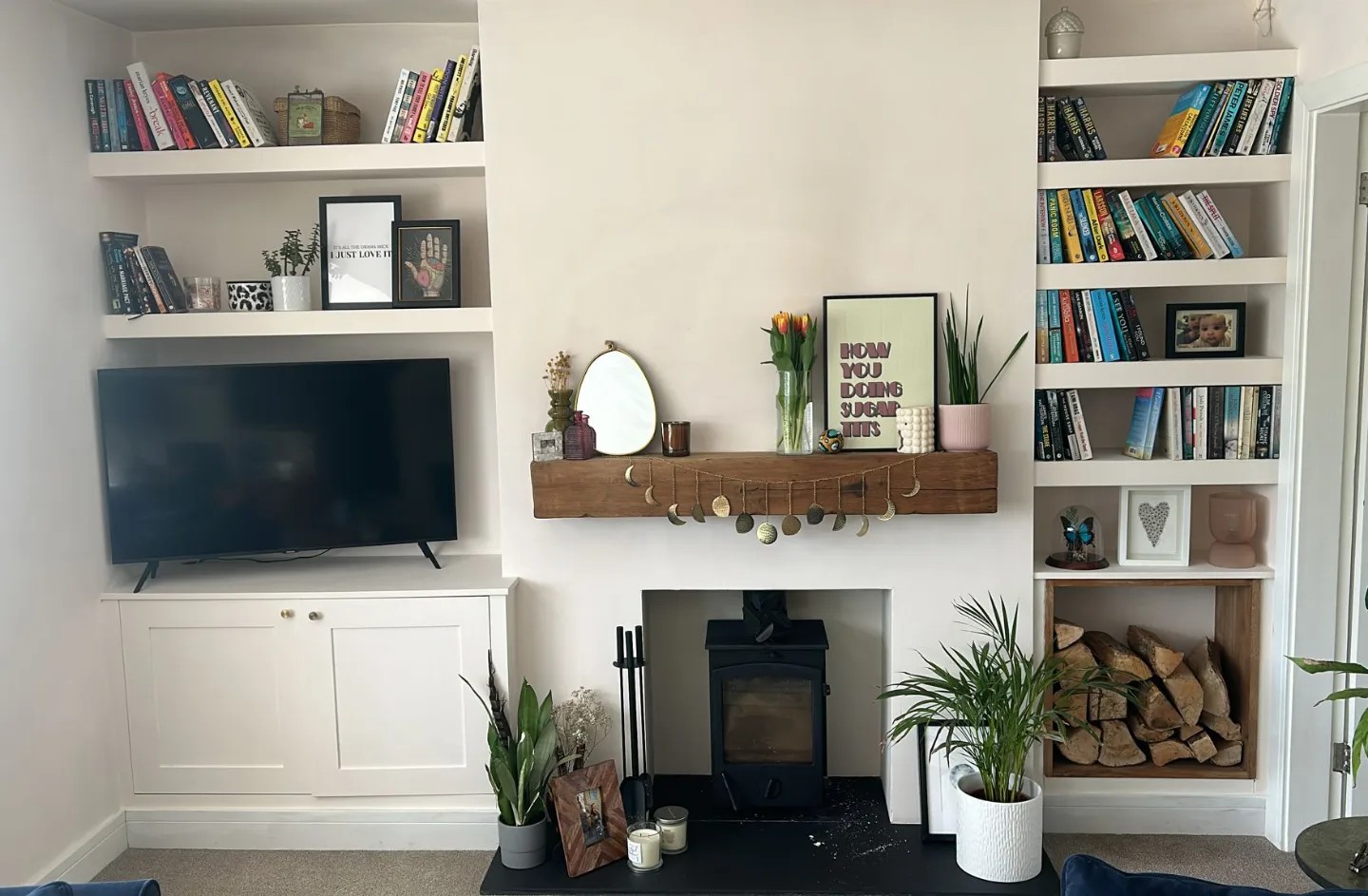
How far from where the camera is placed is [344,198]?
3324 millimetres

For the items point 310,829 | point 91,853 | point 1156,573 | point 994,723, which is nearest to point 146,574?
point 91,853

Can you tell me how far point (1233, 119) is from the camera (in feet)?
9.98

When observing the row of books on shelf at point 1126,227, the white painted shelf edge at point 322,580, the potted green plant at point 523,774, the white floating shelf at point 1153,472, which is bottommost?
the potted green plant at point 523,774

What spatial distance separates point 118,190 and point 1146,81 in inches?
121

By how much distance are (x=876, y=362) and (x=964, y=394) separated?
264 millimetres

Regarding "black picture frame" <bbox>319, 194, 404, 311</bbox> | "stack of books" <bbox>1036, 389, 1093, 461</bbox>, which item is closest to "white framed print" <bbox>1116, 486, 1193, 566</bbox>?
"stack of books" <bbox>1036, 389, 1093, 461</bbox>

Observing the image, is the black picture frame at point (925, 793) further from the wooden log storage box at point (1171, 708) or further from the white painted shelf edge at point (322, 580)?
the white painted shelf edge at point (322, 580)

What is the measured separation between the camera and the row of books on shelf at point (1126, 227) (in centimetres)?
308

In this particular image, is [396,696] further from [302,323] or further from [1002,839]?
[1002,839]

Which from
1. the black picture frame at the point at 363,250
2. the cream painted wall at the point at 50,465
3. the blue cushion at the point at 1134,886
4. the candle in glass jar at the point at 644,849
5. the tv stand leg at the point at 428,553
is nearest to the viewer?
the blue cushion at the point at 1134,886

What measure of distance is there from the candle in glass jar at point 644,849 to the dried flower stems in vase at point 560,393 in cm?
116

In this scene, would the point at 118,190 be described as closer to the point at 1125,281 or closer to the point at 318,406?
the point at 318,406

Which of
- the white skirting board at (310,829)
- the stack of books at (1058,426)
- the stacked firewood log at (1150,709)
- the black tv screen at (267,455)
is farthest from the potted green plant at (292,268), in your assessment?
the stacked firewood log at (1150,709)

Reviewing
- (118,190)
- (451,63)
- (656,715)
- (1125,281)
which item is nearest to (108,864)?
(656,715)
